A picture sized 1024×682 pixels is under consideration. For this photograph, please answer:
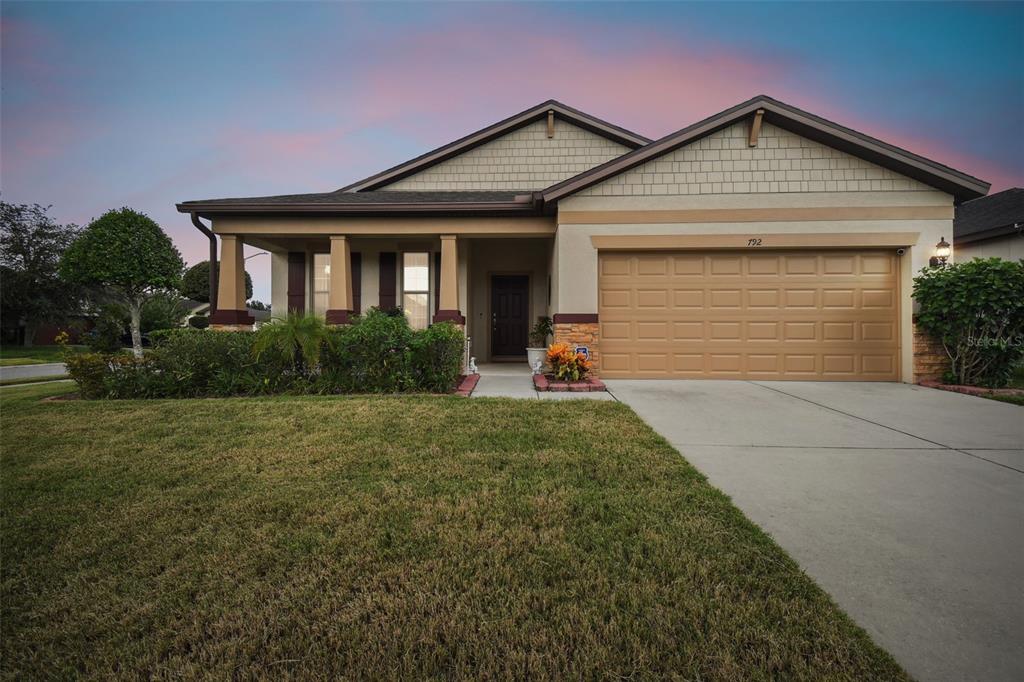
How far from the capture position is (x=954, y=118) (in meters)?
12.8

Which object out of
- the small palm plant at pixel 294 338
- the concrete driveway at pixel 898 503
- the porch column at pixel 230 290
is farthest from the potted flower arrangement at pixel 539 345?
the porch column at pixel 230 290

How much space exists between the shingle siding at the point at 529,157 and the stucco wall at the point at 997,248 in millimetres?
9798

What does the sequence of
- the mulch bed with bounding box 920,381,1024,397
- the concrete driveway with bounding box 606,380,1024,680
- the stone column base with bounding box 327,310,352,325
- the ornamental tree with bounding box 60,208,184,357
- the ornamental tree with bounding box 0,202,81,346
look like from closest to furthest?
the concrete driveway with bounding box 606,380,1024,680 < the mulch bed with bounding box 920,381,1024,397 < the stone column base with bounding box 327,310,352,325 < the ornamental tree with bounding box 60,208,184,357 < the ornamental tree with bounding box 0,202,81,346

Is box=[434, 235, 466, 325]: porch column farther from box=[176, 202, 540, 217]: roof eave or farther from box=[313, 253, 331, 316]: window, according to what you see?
box=[313, 253, 331, 316]: window

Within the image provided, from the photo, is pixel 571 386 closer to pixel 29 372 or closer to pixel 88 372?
pixel 88 372

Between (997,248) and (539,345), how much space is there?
12.8m

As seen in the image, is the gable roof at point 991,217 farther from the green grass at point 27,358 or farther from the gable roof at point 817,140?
Answer: the green grass at point 27,358

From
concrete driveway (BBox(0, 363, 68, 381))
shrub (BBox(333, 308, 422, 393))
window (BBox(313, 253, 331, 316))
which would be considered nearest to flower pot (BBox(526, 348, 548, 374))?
shrub (BBox(333, 308, 422, 393))

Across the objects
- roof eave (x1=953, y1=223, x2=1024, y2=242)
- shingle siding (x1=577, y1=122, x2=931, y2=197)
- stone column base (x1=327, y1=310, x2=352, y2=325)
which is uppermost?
shingle siding (x1=577, y1=122, x2=931, y2=197)

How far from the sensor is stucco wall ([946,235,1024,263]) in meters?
10.4

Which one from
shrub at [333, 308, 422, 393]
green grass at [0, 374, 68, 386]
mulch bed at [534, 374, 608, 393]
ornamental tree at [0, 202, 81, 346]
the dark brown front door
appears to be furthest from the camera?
ornamental tree at [0, 202, 81, 346]

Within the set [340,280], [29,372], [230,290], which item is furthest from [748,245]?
[29,372]

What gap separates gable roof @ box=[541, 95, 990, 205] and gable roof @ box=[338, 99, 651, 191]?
4051 mm

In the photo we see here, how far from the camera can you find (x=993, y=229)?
1071 cm
